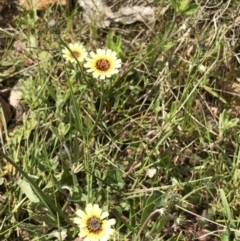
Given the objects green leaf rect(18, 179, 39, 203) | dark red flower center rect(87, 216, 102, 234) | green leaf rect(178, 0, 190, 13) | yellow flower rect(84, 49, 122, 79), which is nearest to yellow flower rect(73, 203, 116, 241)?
dark red flower center rect(87, 216, 102, 234)

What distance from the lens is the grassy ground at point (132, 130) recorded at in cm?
182

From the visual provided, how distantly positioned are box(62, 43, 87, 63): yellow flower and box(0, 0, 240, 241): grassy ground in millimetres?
51

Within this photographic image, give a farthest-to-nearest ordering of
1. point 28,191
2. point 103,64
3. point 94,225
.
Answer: point 103,64, point 28,191, point 94,225

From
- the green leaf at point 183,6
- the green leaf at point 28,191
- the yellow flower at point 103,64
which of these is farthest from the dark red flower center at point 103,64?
the green leaf at point 28,191

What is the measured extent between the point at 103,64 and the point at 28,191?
1.64ft

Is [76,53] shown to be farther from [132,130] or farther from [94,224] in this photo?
[94,224]

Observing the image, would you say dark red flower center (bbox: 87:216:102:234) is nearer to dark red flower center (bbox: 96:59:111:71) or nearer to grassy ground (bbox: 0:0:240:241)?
grassy ground (bbox: 0:0:240:241)

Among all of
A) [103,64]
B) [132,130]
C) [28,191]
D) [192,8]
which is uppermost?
[192,8]

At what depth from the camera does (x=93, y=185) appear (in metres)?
1.91

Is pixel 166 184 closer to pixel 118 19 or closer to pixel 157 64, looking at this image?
pixel 157 64

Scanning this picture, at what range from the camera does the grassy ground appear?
5.96ft

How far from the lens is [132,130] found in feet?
6.71

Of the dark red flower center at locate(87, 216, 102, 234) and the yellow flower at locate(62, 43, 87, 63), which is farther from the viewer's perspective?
the yellow flower at locate(62, 43, 87, 63)

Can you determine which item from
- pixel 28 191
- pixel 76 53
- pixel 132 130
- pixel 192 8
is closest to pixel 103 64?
pixel 76 53
